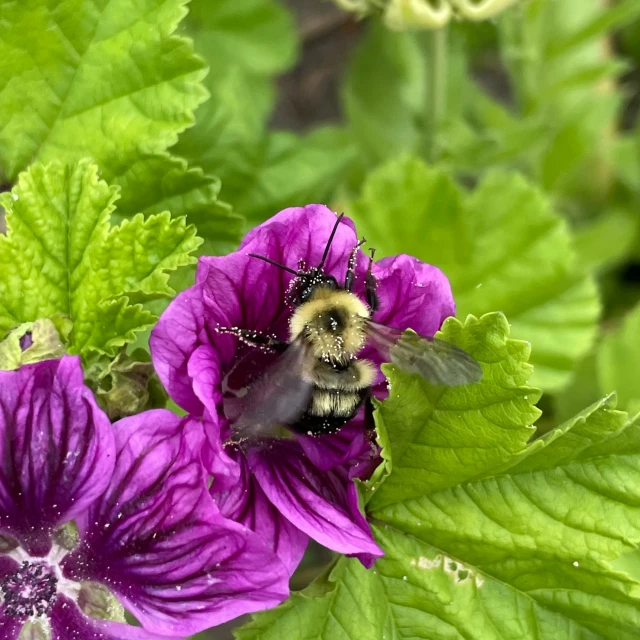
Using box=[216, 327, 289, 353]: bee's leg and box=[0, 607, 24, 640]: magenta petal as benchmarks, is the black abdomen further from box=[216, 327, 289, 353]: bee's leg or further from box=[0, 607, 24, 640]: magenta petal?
box=[0, 607, 24, 640]: magenta petal

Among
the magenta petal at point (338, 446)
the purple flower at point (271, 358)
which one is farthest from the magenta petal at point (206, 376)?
the magenta petal at point (338, 446)

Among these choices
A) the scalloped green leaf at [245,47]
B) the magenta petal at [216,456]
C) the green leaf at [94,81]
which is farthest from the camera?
the scalloped green leaf at [245,47]

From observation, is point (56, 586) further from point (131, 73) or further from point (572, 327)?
point (572, 327)

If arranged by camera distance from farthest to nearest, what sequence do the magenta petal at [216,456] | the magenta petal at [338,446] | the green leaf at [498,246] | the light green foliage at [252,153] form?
the green leaf at [498,246], the light green foliage at [252,153], the magenta petal at [338,446], the magenta petal at [216,456]

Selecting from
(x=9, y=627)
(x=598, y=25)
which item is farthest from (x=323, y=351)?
(x=598, y=25)

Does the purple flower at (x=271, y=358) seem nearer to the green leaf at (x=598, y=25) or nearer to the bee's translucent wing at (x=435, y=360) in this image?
the bee's translucent wing at (x=435, y=360)

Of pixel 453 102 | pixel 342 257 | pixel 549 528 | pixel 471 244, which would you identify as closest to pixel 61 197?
pixel 342 257
